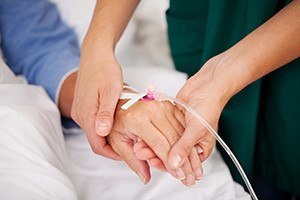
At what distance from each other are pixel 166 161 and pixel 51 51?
0.56 meters

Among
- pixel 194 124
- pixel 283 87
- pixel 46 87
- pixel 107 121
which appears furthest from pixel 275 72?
pixel 46 87

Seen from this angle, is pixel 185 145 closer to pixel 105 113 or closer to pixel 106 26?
pixel 105 113

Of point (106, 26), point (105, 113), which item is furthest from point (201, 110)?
point (106, 26)

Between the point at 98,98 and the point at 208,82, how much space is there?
227 millimetres

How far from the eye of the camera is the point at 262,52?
0.74 meters

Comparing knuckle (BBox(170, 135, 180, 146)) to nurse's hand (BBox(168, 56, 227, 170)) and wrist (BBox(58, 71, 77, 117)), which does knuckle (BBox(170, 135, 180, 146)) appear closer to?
nurse's hand (BBox(168, 56, 227, 170))

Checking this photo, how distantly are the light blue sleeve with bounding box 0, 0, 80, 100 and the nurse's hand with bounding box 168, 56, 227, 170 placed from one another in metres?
0.40

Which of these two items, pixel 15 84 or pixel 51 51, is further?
pixel 51 51

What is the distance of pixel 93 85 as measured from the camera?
82 centimetres

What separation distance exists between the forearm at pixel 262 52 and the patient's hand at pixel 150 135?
122mm

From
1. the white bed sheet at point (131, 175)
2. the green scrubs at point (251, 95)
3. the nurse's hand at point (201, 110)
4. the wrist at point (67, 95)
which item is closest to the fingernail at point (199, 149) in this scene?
the nurse's hand at point (201, 110)

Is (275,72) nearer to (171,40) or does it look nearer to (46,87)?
(171,40)

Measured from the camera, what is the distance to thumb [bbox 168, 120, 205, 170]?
668mm

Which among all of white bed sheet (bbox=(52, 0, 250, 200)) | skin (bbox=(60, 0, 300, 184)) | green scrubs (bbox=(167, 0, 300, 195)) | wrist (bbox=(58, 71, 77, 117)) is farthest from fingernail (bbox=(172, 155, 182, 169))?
wrist (bbox=(58, 71, 77, 117))
